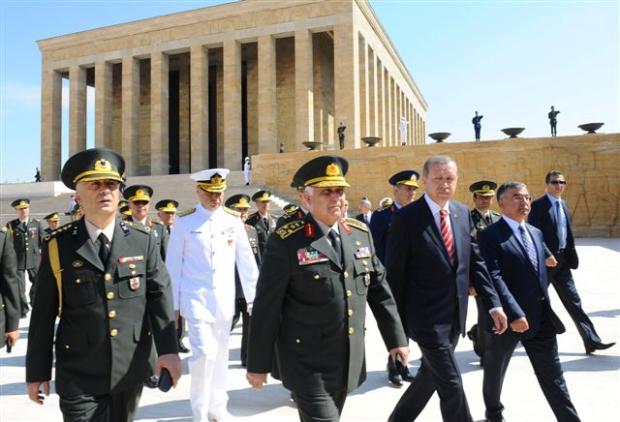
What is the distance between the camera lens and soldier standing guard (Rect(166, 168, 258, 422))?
3928 millimetres

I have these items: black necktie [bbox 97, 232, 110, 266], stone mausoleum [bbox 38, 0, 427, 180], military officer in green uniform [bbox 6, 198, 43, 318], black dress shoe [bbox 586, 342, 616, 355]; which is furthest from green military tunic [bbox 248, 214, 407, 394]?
stone mausoleum [bbox 38, 0, 427, 180]

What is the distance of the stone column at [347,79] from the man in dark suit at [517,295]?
2695 cm

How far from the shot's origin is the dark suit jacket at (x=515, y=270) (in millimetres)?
3715

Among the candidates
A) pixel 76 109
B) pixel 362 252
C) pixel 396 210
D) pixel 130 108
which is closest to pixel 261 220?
pixel 396 210

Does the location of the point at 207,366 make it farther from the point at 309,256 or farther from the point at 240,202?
the point at 240,202

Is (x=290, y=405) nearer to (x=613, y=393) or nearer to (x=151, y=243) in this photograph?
(x=151, y=243)

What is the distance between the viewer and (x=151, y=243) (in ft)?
9.55

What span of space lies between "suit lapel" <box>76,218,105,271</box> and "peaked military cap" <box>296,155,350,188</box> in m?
1.19

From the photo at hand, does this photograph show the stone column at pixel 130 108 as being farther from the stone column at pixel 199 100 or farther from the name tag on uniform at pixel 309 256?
the name tag on uniform at pixel 309 256

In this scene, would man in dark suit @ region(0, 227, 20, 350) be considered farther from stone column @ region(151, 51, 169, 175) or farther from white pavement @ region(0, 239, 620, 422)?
stone column @ region(151, 51, 169, 175)

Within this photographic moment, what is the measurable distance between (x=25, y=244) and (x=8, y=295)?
6713mm

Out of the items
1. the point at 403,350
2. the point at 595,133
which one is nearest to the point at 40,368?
the point at 403,350

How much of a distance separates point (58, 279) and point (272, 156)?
949 inches

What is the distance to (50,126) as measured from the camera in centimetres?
3900
